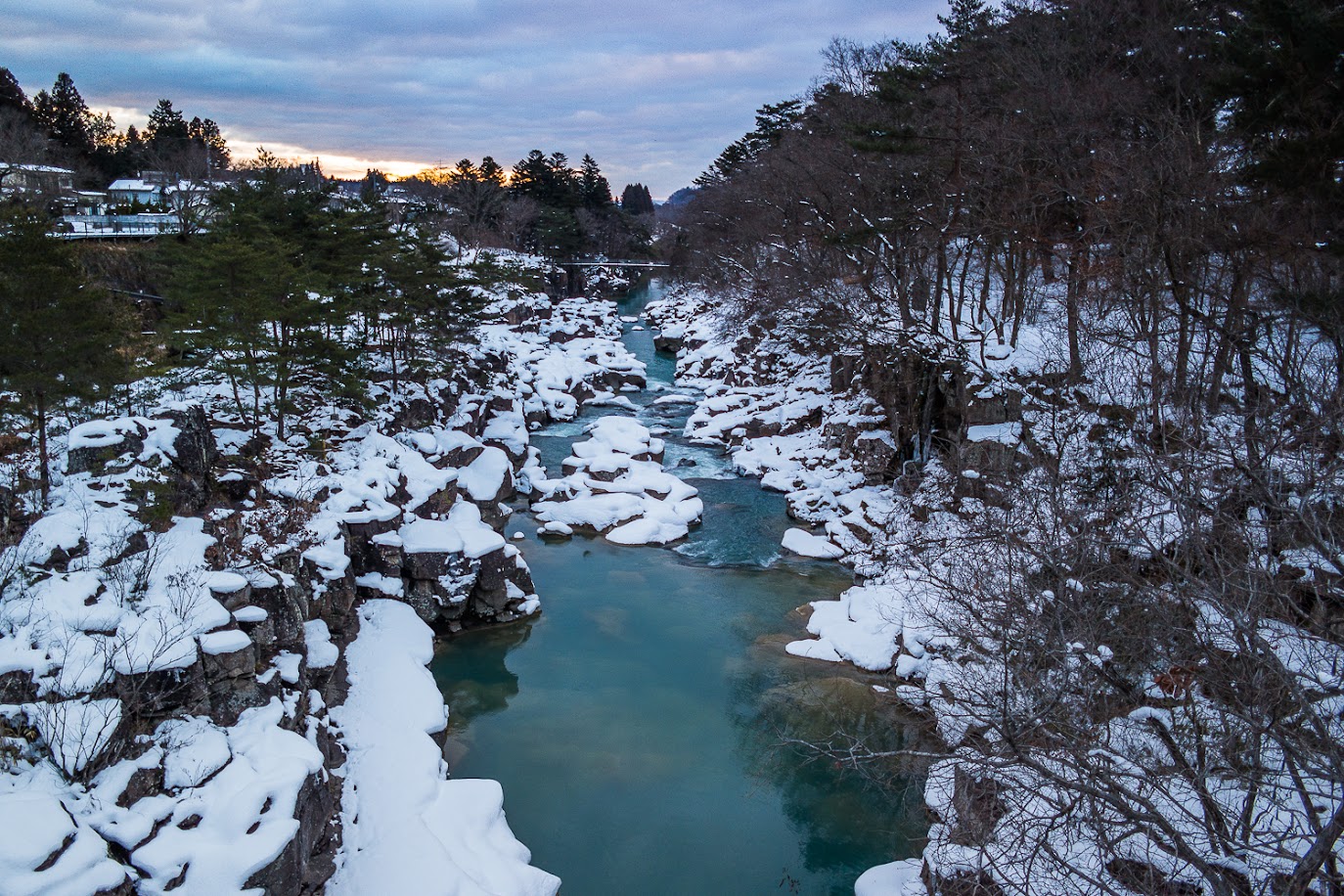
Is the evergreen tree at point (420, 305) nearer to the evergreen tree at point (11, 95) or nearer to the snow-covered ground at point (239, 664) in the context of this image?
the snow-covered ground at point (239, 664)

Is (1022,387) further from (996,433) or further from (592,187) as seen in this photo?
(592,187)

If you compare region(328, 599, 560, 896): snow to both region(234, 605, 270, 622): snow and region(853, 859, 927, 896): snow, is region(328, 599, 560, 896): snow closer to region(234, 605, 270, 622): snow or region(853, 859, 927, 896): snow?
region(234, 605, 270, 622): snow

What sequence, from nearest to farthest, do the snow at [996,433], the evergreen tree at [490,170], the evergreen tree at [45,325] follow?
the evergreen tree at [45,325] → the snow at [996,433] → the evergreen tree at [490,170]

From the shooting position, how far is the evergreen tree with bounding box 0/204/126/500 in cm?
1244

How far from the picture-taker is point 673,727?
13703mm

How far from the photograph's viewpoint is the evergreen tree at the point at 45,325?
12.4 metres

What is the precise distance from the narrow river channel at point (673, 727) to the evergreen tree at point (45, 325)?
7.61 metres

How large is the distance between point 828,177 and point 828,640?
55.3ft

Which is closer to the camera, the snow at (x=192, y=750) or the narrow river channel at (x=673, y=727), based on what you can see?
the snow at (x=192, y=750)

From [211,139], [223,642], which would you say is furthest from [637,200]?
[223,642]

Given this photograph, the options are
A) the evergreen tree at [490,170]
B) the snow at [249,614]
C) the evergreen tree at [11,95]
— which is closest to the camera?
the snow at [249,614]

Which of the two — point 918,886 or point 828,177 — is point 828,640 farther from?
point 828,177

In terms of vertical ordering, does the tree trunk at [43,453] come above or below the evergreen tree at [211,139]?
below

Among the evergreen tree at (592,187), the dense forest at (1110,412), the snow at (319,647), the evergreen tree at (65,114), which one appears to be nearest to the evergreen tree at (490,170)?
the evergreen tree at (592,187)
